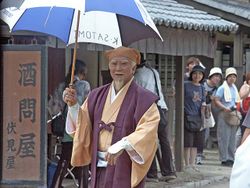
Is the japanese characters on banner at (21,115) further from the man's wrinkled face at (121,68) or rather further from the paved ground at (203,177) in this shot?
the paved ground at (203,177)

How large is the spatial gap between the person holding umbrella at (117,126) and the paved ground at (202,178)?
165 inches

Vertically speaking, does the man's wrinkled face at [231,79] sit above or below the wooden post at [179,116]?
above

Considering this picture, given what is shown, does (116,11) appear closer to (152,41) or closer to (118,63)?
(118,63)

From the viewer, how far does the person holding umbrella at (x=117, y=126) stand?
17.5 feet

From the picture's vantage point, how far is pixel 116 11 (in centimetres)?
535

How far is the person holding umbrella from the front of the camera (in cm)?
534

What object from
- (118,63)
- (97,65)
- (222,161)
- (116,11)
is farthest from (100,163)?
(222,161)

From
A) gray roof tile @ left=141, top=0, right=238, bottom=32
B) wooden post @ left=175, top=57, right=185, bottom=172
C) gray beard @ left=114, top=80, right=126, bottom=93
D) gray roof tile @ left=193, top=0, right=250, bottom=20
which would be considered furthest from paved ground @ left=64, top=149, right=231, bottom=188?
gray beard @ left=114, top=80, right=126, bottom=93

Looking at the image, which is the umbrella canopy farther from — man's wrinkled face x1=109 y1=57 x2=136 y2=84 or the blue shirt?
the blue shirt

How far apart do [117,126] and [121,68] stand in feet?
1.54

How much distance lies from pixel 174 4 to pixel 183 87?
1.40 metres

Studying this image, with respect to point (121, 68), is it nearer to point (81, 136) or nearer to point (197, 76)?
point (81, 136)

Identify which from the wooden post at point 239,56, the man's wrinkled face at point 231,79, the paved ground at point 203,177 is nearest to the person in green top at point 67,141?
the paved ground at point 203,177

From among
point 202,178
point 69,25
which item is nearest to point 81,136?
point 69,25
